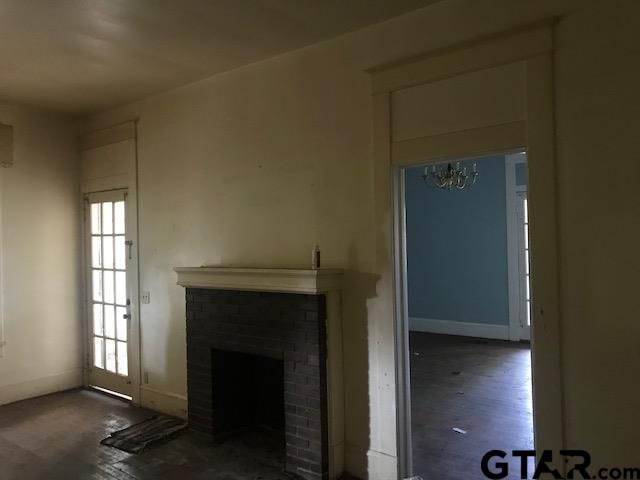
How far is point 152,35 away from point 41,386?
393 centimetres

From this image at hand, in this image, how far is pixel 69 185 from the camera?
5496 mm

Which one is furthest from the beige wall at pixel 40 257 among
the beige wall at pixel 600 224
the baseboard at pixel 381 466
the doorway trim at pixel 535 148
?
the beige wall at pixel 600 224

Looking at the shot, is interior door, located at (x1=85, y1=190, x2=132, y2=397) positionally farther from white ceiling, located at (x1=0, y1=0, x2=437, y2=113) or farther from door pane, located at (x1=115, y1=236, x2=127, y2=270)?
white ceiling, located at (x1=0, y1=0, x2=437, y2=113)

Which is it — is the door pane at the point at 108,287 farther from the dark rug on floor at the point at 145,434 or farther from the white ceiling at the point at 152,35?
the white ceiling at the point at 152,35

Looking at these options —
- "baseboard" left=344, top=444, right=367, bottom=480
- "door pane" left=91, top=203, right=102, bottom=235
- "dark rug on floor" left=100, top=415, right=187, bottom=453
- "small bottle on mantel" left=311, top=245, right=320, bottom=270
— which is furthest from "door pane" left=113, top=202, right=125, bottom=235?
"baseboard" left=344, top=444, right=367, bottom=480

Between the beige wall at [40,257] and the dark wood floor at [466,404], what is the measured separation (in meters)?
3.83

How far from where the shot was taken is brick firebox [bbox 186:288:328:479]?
3.26m

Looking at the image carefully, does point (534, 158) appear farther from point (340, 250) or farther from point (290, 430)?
point (290, 430)

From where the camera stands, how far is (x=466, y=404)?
184 inches

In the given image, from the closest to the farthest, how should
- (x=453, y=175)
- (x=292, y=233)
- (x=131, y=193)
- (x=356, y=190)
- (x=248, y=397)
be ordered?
(x=356, y=190), (x=292, y=233), (x=248, y=397), (x=131, y=193), (x=453, y=175)

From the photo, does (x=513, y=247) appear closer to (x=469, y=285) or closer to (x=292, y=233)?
(x=469, y=285)

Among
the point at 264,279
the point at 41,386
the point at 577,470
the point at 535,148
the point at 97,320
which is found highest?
the point at 535,148

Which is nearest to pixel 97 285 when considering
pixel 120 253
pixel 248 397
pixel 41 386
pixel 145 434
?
pixel 120 253

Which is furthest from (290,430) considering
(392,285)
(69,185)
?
(69,185)
